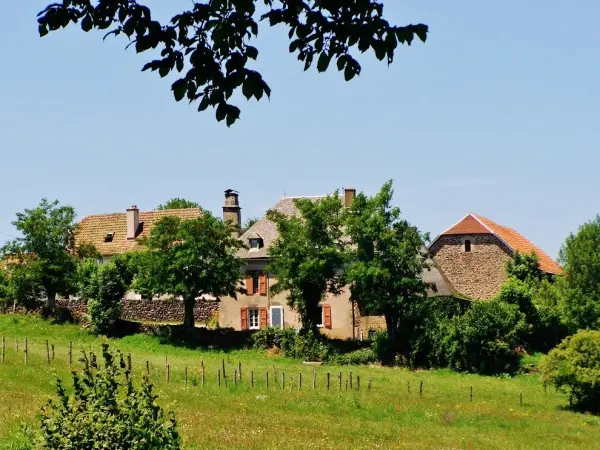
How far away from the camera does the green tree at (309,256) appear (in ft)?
173

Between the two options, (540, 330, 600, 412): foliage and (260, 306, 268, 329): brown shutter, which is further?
(260, 306, 268, 329): brown shutter

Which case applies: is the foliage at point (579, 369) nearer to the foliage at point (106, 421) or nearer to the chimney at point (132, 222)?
the foliage at point (106, 421)

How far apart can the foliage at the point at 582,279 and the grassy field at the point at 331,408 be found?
6.75 m

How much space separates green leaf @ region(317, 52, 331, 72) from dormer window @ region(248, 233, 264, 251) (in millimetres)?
53785

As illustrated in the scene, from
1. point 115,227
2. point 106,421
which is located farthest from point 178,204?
point 106,421

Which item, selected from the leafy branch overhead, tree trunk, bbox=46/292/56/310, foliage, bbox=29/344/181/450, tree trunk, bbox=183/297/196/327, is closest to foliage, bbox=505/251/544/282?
tree trunk, bbox=183/297/196/327

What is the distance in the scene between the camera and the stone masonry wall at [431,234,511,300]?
205 ft

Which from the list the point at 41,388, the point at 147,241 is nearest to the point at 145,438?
the point at 41,388

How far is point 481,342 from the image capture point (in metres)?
49.1

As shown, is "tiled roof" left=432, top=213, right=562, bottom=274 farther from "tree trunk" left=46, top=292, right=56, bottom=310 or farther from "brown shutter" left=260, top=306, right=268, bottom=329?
"tree trunk" left=46, top=292, right=56, bottom=310

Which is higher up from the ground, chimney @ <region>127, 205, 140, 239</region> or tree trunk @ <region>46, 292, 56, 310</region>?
chimney @ <region>127, 205, 140, 239</region>

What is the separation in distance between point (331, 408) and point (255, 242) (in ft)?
99.5

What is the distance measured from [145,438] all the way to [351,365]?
38.3 metres

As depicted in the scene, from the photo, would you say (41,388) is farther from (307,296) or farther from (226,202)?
(226,202)
